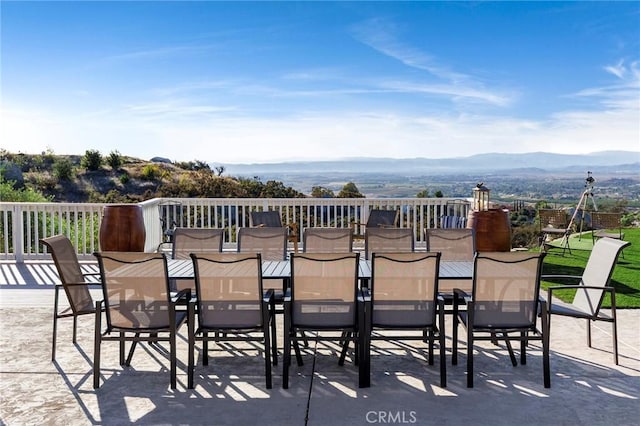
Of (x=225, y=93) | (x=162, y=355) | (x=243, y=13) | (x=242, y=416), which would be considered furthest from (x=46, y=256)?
(x=225, y=93)

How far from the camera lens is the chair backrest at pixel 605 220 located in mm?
10625

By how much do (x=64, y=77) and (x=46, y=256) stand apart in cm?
1056

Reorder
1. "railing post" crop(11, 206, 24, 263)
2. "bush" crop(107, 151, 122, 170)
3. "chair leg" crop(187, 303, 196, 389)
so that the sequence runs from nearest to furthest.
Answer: "chair leg" crop(187, 303, 196, 389) < "railing post" crop(11, 206, 24, 263) < "bush" crop(107, 151, 122, 170)

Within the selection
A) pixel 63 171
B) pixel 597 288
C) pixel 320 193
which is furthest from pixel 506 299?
pixel 63 171

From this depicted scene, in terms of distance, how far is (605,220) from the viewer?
10.7m

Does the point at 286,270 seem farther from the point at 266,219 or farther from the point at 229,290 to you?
the point at 266,219

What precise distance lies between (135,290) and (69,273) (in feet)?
2.91

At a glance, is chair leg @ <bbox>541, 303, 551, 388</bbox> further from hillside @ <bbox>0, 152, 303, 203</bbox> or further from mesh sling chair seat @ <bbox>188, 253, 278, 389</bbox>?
hillside @ <bbox>0, 152, 303, 203</bbox>

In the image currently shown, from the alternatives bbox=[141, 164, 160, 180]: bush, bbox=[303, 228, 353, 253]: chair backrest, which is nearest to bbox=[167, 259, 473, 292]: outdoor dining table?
bbox=[303, 228, 353, 253]: chair backrest

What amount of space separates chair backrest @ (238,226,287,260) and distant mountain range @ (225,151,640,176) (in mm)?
15254

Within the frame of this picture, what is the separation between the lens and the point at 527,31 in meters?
15.2

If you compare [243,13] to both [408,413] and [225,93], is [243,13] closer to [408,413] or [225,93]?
[225,93]

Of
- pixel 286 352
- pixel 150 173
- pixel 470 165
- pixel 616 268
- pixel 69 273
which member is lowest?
pixel 616 268

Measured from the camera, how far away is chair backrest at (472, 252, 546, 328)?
3.69 meters
